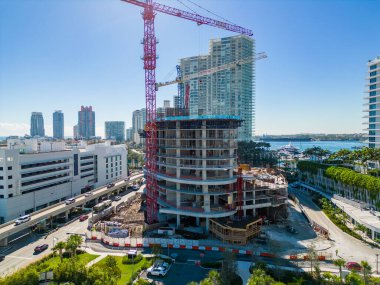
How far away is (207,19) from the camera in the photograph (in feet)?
302

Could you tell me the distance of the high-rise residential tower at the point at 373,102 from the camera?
122375 millimetres

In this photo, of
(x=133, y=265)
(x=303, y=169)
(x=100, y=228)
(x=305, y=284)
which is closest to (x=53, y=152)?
(x=100, y=228)

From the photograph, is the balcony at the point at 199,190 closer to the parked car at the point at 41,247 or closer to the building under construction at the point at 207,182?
the building under construction at the point at 207,182

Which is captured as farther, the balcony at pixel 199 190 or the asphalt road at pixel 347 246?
the balcony at pixel 199 190

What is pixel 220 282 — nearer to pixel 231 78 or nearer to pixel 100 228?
pixel 100 228

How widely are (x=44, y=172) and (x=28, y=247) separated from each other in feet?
116

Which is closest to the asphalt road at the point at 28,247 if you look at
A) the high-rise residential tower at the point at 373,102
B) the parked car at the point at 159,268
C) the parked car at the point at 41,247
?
the parked car at the point at 41,247

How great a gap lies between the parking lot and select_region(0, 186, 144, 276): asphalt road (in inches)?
991

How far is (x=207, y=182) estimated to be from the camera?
65688 mm

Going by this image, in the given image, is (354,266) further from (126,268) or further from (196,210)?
(126,268)

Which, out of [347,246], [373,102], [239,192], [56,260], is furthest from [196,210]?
[373,102]

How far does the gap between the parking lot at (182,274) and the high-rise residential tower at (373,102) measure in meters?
119

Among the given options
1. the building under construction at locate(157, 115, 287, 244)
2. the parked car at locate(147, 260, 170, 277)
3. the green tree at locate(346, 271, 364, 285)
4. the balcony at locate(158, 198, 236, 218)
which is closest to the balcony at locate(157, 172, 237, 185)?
the building under construction at locate(157, 115, 287, 244)

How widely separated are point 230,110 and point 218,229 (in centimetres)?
14422
